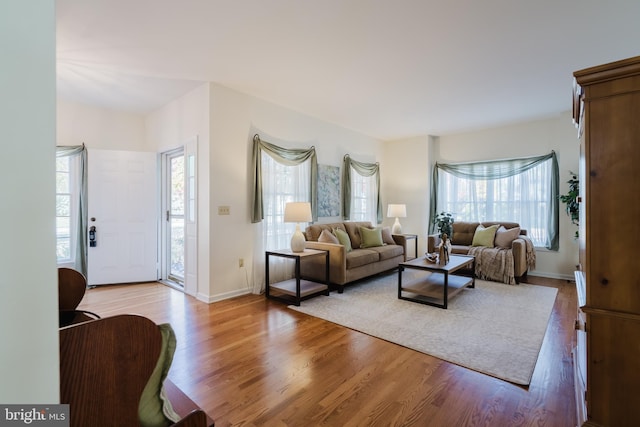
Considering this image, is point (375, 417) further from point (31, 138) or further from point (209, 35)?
point (209, 35)

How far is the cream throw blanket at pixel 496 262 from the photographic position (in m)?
4.54

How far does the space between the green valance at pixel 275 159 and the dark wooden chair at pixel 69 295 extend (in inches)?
101

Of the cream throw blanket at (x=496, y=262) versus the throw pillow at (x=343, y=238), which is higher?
the throw pillow at (x=343, y=238)

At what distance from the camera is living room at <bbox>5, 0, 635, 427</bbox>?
0.56 m

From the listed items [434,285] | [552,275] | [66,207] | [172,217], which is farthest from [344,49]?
[552,275]

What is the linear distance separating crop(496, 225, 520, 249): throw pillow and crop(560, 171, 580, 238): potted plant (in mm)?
768

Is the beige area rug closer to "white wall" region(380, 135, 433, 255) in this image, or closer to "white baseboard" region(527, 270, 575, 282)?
"white baseboard" region(527, 270, 575, 282)

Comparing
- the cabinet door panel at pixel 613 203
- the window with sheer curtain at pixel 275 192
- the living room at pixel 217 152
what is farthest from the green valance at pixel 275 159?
the cabinet door panel at pixel 613 203

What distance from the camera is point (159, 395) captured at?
0.80 meters

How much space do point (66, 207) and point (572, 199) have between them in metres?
7.77

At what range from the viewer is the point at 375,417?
168 centimetres

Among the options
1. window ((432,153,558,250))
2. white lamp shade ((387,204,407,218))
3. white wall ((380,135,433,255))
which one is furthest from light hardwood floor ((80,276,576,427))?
white wall ((380,135,433,255))

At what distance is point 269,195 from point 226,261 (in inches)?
44.9

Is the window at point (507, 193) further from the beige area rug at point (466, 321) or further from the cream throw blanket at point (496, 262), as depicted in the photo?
the beige area rug at point (466, 321)
